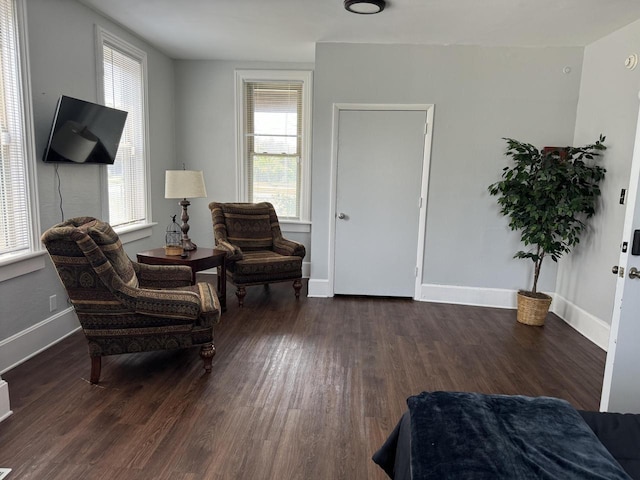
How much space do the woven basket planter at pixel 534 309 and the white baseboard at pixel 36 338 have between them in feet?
12.9

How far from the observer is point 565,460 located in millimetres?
1167

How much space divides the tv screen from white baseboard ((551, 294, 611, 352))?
13.9ft

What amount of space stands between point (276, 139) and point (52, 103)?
2633 mm

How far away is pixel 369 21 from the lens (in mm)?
3537

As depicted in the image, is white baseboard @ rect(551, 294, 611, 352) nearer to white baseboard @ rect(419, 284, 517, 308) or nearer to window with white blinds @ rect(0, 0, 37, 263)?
white baseboard @ rect(419, 284, 517, 308)

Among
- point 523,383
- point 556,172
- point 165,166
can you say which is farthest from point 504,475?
point 165,166

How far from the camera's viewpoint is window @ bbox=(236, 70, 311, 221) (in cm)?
518

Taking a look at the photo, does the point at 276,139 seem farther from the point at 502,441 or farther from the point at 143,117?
the point at 502,441

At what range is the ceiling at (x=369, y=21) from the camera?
314 cm

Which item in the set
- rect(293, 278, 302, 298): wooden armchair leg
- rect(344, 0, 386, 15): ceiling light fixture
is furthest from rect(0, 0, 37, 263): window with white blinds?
rect(293, 278, 302, 298): wooden armchair leg

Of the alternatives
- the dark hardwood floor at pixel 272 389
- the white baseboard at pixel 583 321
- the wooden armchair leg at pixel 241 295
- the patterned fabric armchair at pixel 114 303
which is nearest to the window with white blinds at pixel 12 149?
the patterned fabric armchair at pixel 114 303

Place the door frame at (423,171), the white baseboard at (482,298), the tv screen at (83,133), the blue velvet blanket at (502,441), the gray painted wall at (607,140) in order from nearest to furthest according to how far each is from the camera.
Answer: the blue velvet blanket at (502,441) < the tv screen at (83,133) < the gray painted wall at (607,140) < the white baseboard at (482,298) < the door frame at (423,171)

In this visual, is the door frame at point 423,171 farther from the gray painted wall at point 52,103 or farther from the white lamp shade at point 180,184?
the gray painted wall at point 52,103

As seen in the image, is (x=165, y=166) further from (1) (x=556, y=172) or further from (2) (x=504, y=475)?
(2) (x=504, y=475)
